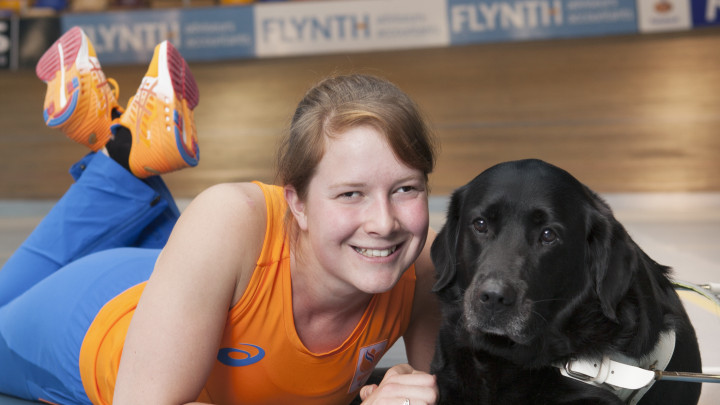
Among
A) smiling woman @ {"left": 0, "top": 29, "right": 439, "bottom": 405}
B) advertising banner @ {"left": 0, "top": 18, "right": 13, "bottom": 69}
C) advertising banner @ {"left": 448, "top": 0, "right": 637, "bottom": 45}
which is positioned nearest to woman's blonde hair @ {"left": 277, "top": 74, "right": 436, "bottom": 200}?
smiling woman @ {"left": 0, "top": 29, "right": 439, "bottom": 405}

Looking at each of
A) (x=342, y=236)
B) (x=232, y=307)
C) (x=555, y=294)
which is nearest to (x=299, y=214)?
(x=342, y=236)

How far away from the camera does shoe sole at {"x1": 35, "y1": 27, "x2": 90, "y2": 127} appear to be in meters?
2.53

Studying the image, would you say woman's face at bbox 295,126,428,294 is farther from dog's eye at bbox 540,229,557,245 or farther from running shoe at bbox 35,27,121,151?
running shoe at bbox 35,27,121,151

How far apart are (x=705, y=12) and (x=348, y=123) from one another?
7470 mm

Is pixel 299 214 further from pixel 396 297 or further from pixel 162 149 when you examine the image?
pixel 162 149

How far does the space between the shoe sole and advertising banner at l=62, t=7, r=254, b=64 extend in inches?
236

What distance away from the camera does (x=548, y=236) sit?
1.51 metres

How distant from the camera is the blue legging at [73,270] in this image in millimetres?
2014

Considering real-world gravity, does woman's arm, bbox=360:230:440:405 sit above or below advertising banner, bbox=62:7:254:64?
below

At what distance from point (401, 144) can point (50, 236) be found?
1.32m

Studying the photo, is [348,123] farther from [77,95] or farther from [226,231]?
[77,95]

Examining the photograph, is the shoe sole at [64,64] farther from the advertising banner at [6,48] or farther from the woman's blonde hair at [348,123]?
the advertising banner at [6,48]

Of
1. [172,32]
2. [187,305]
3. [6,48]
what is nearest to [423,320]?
[187,305]

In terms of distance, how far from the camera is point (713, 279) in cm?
328
